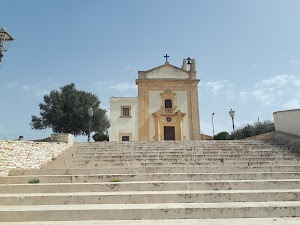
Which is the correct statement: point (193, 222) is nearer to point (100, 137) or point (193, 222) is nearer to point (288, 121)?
point (288, 121)

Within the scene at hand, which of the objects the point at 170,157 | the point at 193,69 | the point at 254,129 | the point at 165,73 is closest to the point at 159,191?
the point at 170,157

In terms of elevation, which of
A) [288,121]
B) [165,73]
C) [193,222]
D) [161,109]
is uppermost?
[165,73]

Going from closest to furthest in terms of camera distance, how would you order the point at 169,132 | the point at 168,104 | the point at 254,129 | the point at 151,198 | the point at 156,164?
the point at 151,198 < the point at 156,164 < the point at 254,129 < the point at 169,132 < the point at 168,104

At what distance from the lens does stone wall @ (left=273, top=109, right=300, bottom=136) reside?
1122 cm

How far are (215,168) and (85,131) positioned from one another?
73.5 feet

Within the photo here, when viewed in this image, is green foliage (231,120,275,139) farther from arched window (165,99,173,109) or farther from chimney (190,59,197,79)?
chimney (190,59,197,79)

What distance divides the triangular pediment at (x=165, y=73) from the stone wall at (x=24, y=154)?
597 inches

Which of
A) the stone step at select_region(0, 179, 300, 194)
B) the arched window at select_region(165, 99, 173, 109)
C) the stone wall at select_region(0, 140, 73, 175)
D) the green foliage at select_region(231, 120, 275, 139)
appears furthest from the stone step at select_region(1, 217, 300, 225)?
the arched window at select_region(165, 99, 173, 109)

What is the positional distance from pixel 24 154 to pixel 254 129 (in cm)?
1621

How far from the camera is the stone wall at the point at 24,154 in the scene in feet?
23.5

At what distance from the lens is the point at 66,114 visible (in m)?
26.3

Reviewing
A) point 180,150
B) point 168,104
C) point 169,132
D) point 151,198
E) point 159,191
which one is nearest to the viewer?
point 151,198

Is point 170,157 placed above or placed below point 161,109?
below

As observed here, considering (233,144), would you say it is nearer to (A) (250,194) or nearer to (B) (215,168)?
(B) (215,168)
